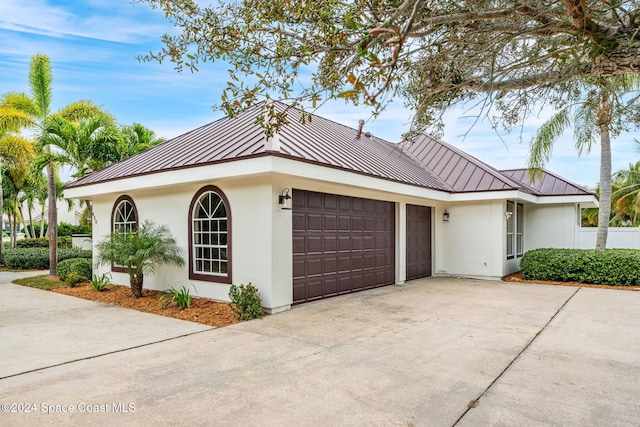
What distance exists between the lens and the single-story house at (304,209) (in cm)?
779

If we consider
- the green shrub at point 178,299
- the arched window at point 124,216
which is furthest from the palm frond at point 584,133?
the arched window at point 124,216

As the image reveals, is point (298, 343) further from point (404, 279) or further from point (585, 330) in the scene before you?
point (404, 279)

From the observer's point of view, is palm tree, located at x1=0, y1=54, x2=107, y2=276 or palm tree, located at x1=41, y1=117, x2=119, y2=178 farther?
palm tree, located at x1=0, y1=54, x2=107, y2=276

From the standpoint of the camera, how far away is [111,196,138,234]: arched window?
413 inches

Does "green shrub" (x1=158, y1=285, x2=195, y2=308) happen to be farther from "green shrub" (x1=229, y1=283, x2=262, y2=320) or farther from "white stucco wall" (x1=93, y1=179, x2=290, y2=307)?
"green shrub" (x1=229, y1=283, x2=262, y2=320)

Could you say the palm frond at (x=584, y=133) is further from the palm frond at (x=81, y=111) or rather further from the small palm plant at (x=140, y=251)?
the palm frond at (x=81, y=111)

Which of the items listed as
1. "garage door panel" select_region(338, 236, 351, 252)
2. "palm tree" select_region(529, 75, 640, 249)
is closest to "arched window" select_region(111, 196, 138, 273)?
"garage door panel" select_region(338, 236, 351, 252)

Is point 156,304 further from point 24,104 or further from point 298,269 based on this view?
point 24,104

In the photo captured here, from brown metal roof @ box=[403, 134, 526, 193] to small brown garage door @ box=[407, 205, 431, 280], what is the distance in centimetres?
136

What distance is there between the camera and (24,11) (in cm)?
611

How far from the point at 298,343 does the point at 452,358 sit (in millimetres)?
2093

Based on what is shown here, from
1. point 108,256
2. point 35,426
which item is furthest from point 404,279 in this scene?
point 35,426

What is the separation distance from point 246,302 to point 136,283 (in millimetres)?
3319

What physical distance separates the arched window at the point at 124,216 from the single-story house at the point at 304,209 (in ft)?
0.17
